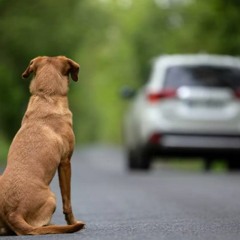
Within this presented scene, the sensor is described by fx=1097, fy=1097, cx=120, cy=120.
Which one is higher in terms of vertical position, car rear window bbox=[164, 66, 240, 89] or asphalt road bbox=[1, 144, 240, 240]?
car rear window bbox=[164, 66, 240, 89]

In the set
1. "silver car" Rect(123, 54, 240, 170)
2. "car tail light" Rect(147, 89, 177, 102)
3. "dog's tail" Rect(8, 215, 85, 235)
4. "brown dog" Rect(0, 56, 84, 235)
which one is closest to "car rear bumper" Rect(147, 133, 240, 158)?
"silver car" Rect(123, 54, 240, 170)

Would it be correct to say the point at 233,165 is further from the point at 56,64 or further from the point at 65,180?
the point at 65,180

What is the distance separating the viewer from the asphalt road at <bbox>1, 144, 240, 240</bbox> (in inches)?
331

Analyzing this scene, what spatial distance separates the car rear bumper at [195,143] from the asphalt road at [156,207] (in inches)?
17.5

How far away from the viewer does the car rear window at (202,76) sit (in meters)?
17.7

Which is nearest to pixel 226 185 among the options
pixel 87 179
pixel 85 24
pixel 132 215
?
pixel 87 179

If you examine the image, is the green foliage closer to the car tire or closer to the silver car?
the silver car

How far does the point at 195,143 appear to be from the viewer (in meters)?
17.7

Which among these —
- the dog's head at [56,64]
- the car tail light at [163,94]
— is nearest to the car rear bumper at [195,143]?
the car tail light at [163,94]

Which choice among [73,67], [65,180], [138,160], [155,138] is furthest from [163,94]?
[65,180]

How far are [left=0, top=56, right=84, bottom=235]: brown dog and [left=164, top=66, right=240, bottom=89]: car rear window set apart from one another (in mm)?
8613

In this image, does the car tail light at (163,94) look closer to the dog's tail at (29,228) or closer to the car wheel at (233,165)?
the car wheel at (233,165)

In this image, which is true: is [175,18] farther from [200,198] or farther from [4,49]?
[200,198]

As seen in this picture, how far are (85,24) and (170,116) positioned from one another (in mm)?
22560
